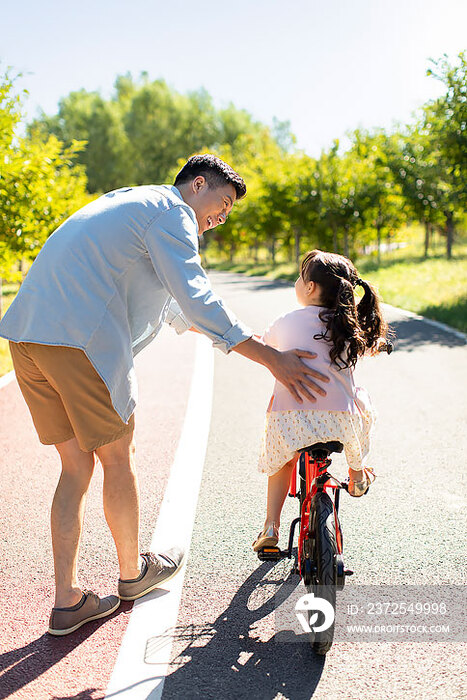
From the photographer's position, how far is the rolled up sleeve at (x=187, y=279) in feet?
8.57

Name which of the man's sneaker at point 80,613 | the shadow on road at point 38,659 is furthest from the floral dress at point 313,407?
the shadow on road at point 38,659

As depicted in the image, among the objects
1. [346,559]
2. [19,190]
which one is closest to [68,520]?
[346,559]

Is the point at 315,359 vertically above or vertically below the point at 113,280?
below

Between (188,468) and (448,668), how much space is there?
8.71ft

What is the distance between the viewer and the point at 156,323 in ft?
9.93

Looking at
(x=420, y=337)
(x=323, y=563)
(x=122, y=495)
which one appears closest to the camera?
(x=323, y=563)

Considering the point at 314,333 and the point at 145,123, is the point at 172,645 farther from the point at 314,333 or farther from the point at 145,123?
the point at 145,123

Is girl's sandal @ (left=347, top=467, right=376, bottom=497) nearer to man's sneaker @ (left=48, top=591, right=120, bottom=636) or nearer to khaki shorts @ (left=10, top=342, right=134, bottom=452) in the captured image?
khaki shorts @ (left=10, top=342, right=134, bottom=452)

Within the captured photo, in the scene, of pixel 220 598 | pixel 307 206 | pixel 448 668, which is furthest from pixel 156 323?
pixel 307 206

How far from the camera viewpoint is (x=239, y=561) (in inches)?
137

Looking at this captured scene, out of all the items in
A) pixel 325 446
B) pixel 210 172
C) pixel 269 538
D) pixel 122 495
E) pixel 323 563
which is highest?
pixel 210 172

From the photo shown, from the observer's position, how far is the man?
268 centimetres

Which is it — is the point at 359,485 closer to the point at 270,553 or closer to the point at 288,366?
the point at 270,553

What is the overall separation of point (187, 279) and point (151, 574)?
1.39 meters
